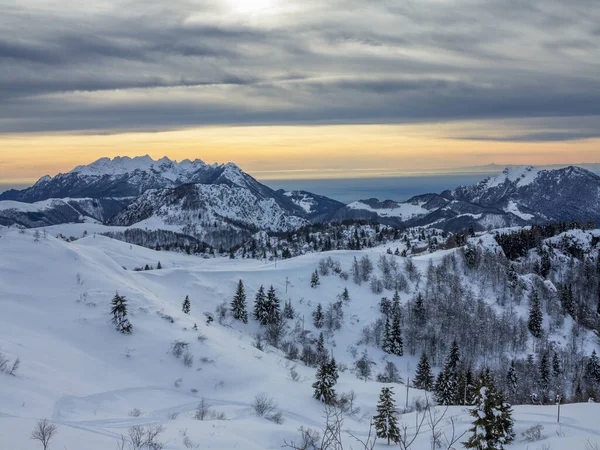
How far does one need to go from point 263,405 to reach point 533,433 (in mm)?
26486

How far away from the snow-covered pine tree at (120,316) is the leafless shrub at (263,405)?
21.7 m

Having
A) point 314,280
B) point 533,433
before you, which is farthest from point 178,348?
point 314,280

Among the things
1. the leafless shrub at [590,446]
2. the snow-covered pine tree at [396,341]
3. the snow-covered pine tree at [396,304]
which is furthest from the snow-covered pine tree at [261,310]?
the leafless shrub at [590,446]

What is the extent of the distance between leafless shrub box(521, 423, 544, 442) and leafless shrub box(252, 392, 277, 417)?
2484 cm

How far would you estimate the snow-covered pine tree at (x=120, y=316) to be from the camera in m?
58.1

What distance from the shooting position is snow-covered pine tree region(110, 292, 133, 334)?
58.1m

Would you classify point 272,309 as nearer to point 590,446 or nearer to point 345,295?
point 345,295

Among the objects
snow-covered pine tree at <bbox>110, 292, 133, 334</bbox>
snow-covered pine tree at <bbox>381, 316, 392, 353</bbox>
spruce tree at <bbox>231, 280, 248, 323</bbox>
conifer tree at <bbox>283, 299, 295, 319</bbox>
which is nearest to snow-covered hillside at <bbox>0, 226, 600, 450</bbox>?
snow-covered pine tree at <bbox>110, 292, 133, 334</bbox>

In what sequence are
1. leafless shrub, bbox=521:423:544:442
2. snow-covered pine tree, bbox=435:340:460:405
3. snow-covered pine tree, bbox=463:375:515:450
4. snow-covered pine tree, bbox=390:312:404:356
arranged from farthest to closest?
1. snow-covered pine tree, bbox=390:312:404:356
2. snow-covered pine tree, bbox=435:340:460:405
3. leafless shrub, bbox=521:423:544:442
4. snow-covered pine tree, bbox=463:375:515:450

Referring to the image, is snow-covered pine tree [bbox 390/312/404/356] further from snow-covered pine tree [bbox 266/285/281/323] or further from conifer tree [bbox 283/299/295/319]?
snow-covered pine tree [bbox 266/285/281/323]

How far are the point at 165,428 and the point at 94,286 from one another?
1676 inches

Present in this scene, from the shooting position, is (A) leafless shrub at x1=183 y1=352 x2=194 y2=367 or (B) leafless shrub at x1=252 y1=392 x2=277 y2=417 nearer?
(B) leafless shrub at x1=252 y1=392 x2=277 y2=417

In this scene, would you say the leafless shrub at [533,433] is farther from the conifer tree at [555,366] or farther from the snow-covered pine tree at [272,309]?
the conifer tree at [555,366]

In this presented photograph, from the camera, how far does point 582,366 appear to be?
4402 inches
